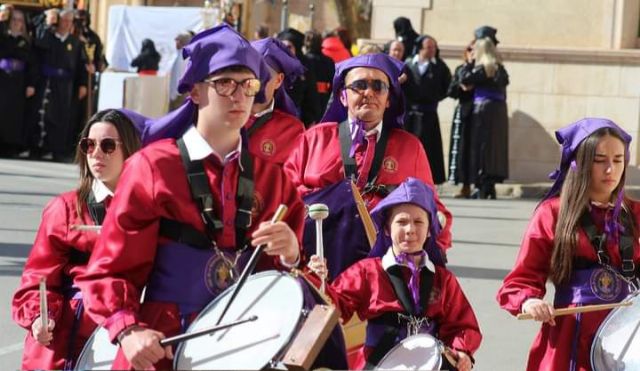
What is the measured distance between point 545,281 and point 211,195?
2.18m

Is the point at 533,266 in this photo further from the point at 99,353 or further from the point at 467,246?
the point at 467,246

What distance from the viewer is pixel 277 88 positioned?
29.1ft

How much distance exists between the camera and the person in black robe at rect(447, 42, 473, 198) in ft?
64.2

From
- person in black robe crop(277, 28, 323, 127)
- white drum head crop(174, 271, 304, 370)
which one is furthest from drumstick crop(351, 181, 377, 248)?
person in black robe crop(277, 28, 323, 127)

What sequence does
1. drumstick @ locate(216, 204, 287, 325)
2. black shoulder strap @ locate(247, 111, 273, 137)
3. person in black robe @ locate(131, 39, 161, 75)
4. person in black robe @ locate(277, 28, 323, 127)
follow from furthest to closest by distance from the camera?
1. person in black robe @ locate(131, 39, 161, 75)
2. person in black robe @ locate(277, 28, 323, 127)
3. black shoulder strap @ locate(247, 111, 273, 137)
4. drumstick @ locate(216, 204, 287, 325)

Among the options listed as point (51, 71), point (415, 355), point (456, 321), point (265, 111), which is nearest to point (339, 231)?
point (265, 111)

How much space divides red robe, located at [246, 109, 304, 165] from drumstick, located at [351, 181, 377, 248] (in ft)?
2.33

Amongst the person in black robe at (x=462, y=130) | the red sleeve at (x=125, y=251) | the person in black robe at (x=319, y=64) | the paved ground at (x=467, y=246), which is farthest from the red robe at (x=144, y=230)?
the person in black robe at (x=462, y=130)

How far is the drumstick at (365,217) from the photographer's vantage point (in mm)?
7898

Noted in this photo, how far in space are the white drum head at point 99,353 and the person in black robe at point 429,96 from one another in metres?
14.1

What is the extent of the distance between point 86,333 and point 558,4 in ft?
50.4

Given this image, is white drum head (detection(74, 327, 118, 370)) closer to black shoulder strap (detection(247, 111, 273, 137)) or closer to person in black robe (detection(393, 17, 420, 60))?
black shoulder strap (detection(247, 111, 273, 137))

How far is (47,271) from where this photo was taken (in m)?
6.37

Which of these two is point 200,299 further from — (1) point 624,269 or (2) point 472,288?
(2) point 472,288
